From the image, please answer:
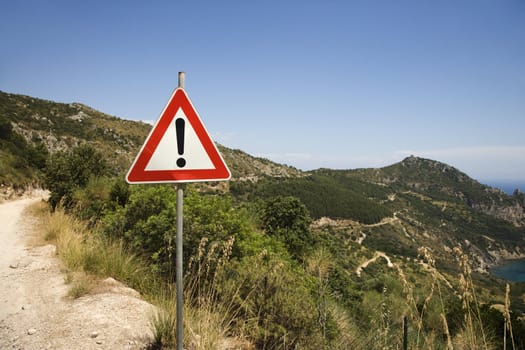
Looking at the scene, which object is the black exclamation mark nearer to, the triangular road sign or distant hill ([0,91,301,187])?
the triangular road sign

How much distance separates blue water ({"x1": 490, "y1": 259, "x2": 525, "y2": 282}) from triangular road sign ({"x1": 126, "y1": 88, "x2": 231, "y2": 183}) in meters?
144

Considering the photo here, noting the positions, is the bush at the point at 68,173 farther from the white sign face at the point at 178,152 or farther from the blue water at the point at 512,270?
the blue water at the point at 512,270

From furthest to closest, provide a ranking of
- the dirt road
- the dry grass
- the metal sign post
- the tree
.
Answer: the tree, the dry grass, the dirt road, the metal sign post

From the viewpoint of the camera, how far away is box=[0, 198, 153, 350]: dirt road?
3.11 metres

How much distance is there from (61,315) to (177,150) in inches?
117

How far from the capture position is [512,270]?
120938 millimetres

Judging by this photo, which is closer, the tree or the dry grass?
the dry grass

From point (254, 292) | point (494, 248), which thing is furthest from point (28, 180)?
point (494, 248)

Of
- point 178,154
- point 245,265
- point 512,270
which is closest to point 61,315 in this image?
point 245,265

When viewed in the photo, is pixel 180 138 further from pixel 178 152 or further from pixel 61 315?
pixel 61 315

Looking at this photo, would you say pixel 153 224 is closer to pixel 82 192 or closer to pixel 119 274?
pixel 119 274

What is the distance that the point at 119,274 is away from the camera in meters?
4.80

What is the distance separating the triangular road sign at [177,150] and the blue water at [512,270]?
474 ft

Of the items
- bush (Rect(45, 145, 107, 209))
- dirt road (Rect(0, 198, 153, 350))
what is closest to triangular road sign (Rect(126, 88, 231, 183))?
dirt road (Rect(0, 198, 153, 350))
